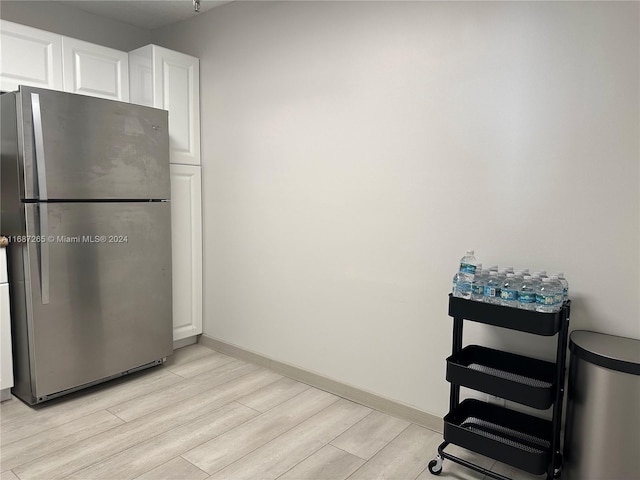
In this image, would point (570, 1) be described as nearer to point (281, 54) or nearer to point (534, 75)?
point (534, 75)

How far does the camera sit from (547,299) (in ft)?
5.57

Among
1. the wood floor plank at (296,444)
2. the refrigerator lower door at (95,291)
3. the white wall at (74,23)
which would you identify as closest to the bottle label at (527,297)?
the wood floor plank at (296,444)

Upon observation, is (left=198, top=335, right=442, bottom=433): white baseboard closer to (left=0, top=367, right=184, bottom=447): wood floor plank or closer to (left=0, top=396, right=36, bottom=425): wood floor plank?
(left=0, top=367, right=184, bottom=447): wood floor plank

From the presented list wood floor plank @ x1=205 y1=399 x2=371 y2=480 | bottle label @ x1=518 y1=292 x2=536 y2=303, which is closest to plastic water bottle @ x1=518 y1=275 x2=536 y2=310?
bottle label @ x1=518 y1=292 x2=536 y2=303

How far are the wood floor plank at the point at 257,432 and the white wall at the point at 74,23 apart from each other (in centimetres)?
290

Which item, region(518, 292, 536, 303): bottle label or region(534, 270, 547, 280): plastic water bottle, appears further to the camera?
region(534, 270, 547, 280): plastic water bottle


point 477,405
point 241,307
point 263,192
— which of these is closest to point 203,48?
point 263,192

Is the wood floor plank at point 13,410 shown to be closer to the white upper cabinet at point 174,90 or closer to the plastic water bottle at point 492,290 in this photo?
the white upper cabinet at point 174,90

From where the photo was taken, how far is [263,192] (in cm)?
304

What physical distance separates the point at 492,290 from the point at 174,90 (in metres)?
2.53

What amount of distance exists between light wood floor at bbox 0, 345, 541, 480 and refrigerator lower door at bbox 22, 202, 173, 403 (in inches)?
7.9

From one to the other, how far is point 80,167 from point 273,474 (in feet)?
6.20

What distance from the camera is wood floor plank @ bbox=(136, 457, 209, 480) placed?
1.93 meters

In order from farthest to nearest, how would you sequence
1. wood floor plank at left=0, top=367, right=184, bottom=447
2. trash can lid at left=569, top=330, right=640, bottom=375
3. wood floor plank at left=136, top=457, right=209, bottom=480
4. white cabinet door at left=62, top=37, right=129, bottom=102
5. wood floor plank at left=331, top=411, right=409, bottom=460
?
white cabinet door at left=62, top=37, right=129, bottom=102, wood floor plank at left=0, top=367, right=184, bottom=447, wood floor plank at left=331, top=411, right=409, bottom=460, wood floor plank at left=136, top=457, right=209, bottom=480, trash can lid at left=569, top=330, right=640, bottom=375
